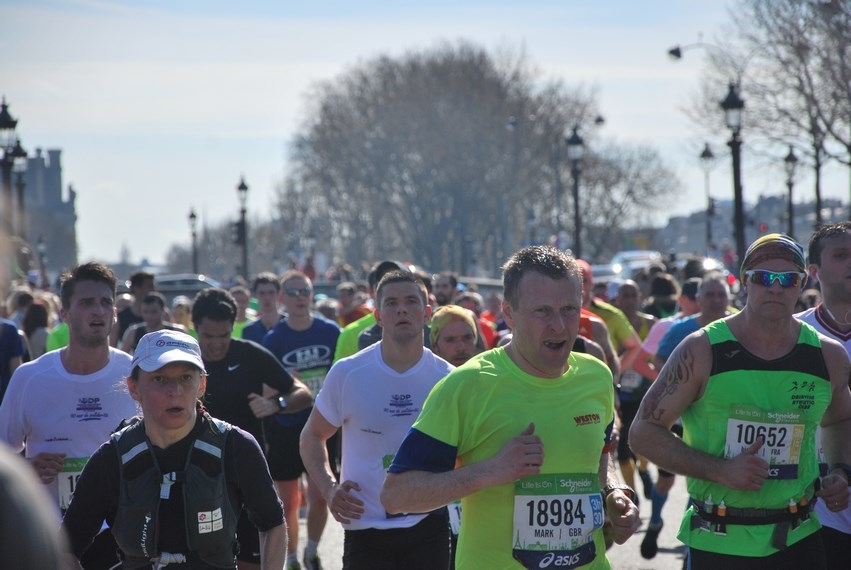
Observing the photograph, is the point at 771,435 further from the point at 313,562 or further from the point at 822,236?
the point at 313,562

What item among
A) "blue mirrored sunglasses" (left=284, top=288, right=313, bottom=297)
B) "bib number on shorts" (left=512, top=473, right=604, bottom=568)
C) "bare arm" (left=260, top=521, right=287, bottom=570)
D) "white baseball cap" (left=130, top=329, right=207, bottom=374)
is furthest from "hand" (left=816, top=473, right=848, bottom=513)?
"blue mirrored sunglasses" (left=284, top=288, right=313, bottom=297)

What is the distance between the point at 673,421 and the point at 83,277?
2.87m

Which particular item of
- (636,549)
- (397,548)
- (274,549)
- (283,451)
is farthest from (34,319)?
(274,549)

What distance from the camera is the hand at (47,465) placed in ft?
18.1

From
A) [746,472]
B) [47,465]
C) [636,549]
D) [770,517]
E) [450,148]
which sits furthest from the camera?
[450,148]

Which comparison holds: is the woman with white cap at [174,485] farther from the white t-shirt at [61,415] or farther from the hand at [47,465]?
the white t-shirt at [61,415]

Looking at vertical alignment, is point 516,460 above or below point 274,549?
above

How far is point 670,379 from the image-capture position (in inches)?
195

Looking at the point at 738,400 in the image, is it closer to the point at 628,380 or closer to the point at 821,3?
the point at 628,380

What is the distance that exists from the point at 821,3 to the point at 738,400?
25.6m

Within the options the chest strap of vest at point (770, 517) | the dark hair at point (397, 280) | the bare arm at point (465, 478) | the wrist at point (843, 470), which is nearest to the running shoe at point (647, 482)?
the dark hair at point (397, 280)

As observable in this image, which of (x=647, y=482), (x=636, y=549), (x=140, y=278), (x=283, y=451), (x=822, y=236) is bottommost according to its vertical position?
(x=636, y=549)

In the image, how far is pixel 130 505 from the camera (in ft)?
14.0

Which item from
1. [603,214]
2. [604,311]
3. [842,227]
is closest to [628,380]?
[604,311]
